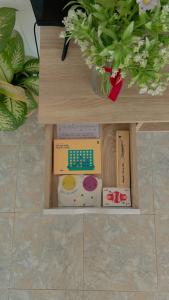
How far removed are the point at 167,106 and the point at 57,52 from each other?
37 centimetres

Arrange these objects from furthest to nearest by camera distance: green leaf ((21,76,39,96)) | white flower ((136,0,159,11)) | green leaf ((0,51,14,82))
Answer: green leaf ((21,76,39,96))
green leaf ((0,51,14,82))
white flower ((136,0,159,11))

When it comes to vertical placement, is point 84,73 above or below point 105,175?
above

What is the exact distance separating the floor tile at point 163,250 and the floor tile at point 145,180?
0.25 ft

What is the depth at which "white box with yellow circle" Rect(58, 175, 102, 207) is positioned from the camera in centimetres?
107

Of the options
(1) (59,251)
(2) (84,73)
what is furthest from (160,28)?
(1) (59,251)

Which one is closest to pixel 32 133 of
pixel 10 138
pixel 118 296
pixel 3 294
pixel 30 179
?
pixel 10 138

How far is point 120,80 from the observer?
75 centimetres

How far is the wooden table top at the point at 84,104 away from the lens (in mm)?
826

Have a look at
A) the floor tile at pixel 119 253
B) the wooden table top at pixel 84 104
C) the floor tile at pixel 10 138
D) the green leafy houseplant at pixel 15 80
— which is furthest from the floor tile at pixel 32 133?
the wooden table top at pixel 84 104

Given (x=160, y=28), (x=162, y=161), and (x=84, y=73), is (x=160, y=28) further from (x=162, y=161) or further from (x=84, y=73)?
(x=162, y=161)

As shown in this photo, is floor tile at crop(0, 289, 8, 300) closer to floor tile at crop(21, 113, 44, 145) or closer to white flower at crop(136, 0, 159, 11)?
floor tile at crop(21, 113, 44, 145)

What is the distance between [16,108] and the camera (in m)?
1.18

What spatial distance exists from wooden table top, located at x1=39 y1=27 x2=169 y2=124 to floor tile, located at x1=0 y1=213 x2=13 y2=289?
2.68ft

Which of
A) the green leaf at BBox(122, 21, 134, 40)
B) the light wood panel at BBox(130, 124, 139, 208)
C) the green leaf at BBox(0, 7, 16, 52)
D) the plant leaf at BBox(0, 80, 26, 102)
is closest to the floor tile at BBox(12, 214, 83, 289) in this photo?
the light wood panel at BBox(130, 124, 139, 208)
